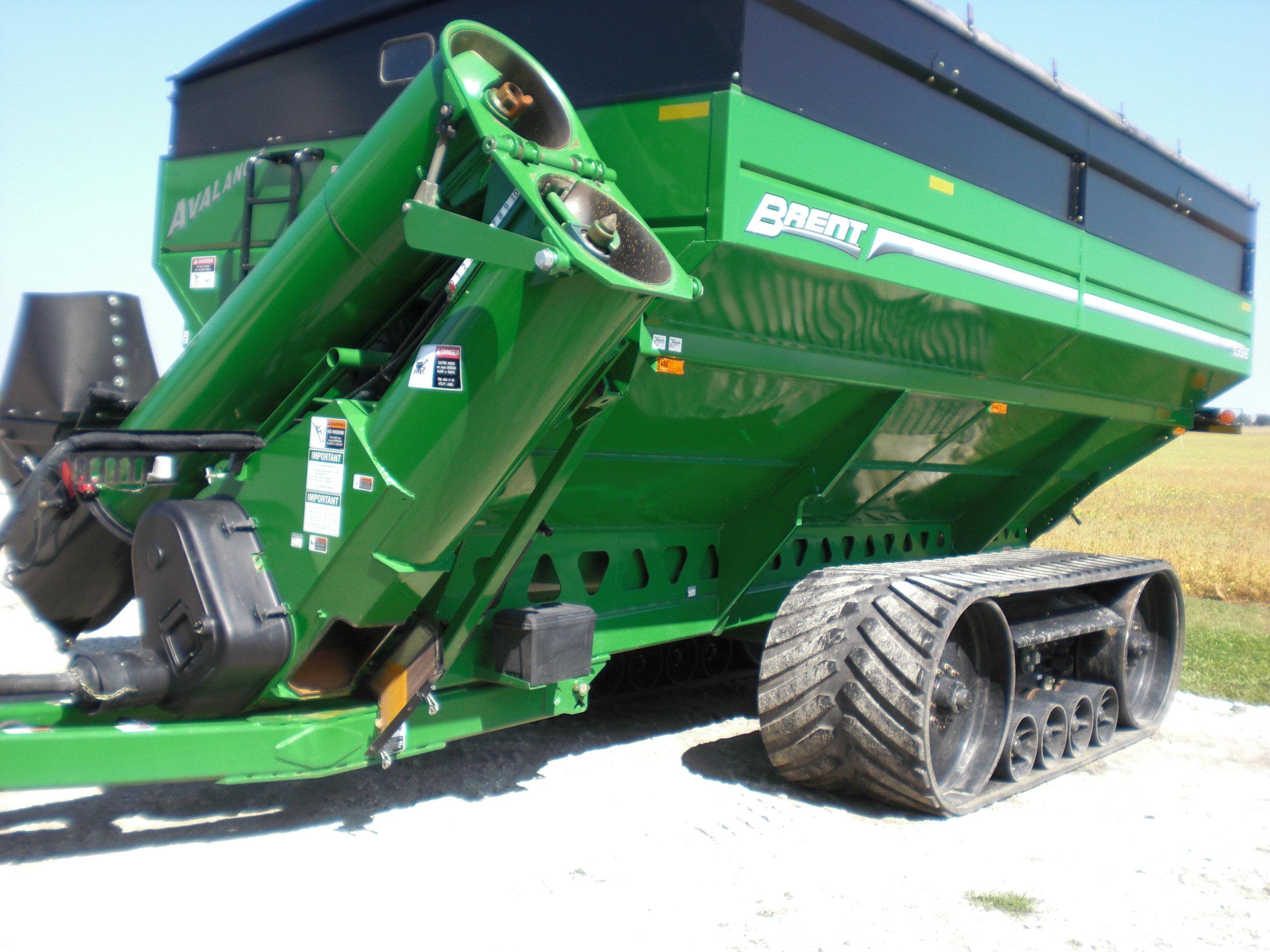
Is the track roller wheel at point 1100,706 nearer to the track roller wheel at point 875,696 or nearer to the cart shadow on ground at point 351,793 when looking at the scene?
the track roller wheel at point 875,696

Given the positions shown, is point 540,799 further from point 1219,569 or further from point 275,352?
point 1219,569

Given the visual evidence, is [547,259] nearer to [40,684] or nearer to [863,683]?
[40,684]

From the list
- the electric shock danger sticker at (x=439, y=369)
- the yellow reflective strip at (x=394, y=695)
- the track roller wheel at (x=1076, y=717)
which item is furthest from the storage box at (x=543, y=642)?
the track roller wheel at (x=1076, y=717)

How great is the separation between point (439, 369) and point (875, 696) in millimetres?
2115

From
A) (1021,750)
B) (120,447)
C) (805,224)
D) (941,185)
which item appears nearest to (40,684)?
(120,447)

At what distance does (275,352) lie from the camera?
352 cm

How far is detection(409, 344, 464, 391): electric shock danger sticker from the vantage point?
10.1 ft

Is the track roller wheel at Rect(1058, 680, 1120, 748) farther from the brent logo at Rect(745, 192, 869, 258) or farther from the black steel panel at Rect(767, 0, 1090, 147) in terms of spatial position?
the brent logo at Rect(745, 192, 869, 258)

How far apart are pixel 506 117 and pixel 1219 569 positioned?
33.6 feet

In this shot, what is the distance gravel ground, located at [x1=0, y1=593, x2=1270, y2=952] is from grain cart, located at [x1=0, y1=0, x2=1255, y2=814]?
315 mm

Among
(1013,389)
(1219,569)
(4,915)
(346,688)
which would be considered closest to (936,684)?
(1013,389)

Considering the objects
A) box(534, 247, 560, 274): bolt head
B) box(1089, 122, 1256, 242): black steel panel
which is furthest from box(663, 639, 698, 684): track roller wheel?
box(534, 247, 560, 274): bolt head

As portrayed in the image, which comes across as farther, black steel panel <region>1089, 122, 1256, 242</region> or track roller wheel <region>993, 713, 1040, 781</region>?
black steel panel <region>1089, 122, 1256, 242</region>

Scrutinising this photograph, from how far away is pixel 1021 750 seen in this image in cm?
491
